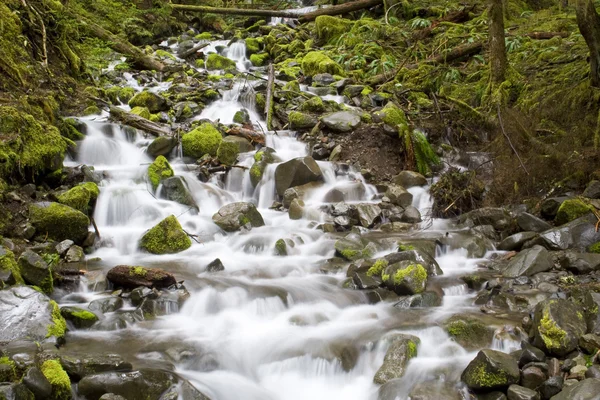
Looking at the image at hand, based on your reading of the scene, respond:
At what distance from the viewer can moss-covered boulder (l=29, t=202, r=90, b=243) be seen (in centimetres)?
658

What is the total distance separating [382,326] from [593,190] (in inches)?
169

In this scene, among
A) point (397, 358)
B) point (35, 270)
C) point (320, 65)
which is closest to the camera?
point (397, 358)

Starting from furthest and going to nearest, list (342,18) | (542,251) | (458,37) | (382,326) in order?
(342,18) → (458,37) → (542,251) → (382,326)

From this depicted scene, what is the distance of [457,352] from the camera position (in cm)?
484

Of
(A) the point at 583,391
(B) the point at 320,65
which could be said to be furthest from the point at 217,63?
(A) the point at 583,391

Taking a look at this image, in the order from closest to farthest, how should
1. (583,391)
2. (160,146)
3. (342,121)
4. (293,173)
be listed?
(583,391) < (293,173) < (160,146) < (342,121)

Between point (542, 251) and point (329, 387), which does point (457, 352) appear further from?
point (542, 251)

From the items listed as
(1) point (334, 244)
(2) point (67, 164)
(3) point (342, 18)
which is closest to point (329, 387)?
(1) point (334, 244)

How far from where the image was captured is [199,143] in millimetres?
10086

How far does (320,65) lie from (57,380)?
42.8 feet

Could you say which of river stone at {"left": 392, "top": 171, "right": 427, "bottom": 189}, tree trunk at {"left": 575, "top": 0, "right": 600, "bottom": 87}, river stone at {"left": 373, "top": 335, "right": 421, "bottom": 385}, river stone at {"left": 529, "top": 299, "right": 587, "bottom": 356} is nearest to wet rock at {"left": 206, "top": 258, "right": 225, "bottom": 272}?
river stone at {"left": 373, "top": 335, "right": 421, "bottom": 385}

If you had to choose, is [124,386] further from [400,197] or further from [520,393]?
[400,197]

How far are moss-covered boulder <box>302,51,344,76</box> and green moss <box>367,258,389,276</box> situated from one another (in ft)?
32.4

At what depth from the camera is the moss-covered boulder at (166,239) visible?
287 inches
